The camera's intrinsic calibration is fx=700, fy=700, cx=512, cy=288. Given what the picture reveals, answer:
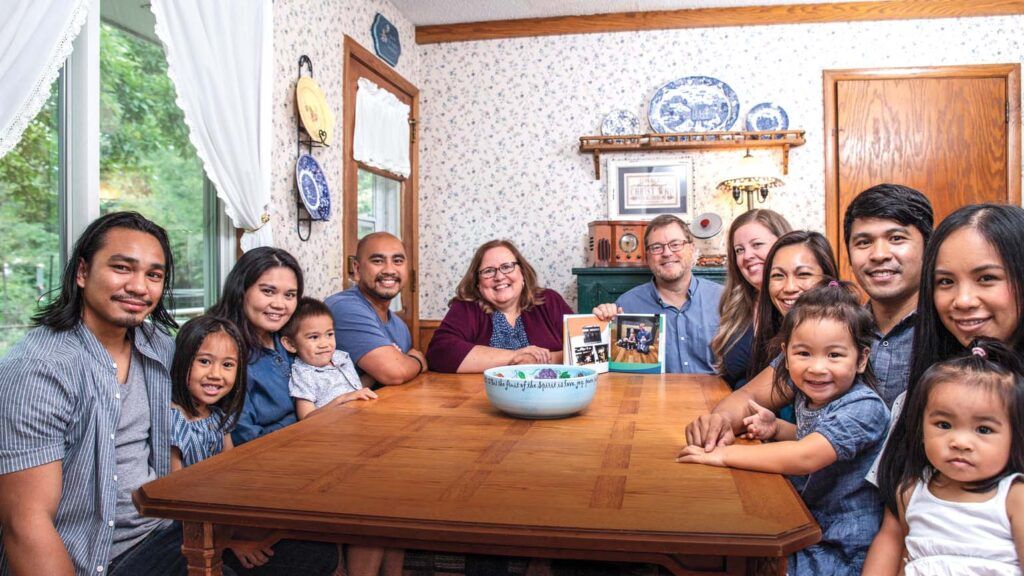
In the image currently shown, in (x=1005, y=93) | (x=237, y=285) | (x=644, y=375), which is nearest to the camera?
(x=237, y=285)

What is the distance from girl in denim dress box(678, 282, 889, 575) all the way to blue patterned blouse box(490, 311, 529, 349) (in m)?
1.31

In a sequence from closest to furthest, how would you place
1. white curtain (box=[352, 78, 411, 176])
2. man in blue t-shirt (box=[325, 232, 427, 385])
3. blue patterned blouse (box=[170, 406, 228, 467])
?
blue patterned blouse (box=[170, 406, 228, 467])
man in blue t-shirt (box=[325, 232, 427, 385])
white curtain (box=[352, 78, 411, 176])

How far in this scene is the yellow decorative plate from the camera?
3205 mm

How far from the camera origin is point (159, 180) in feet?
8.33

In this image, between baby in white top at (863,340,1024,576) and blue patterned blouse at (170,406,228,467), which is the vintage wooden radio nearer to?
blue patterned blouse at (170,406,228,467)

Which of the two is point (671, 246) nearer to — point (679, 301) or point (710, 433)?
point (679, 301)

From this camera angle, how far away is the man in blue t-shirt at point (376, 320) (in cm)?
240

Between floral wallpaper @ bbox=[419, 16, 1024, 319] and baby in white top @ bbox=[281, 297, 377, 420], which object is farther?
floral wallpaper @ bbox=[419, 16, 1024, 319]

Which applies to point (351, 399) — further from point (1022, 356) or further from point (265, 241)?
point (1022, 356)

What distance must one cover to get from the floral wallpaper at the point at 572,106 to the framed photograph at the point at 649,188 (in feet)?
0.23

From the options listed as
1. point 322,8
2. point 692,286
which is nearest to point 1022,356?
point 692,286

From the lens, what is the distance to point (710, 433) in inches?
54.4

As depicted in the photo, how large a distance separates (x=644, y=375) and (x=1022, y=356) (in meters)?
1.34

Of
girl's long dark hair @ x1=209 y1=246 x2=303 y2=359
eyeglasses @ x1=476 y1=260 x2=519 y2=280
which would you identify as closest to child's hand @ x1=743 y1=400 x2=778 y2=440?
eyeglasses @ x1=476 y1=260 x2=519 y2=280
